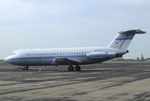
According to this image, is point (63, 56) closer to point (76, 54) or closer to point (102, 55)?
point (76, 54)

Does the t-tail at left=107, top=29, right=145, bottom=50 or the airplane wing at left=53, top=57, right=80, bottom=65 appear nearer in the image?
the t-tail at left=107, top=29, right=145, bottom=50

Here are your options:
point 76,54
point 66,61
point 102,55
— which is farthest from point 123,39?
point 66,61

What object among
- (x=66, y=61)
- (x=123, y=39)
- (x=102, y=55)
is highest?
(x=123, y=39)

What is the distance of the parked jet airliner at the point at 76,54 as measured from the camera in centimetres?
5062

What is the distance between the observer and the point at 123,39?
52.3 m

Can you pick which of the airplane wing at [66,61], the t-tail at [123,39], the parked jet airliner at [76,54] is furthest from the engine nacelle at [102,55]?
the airplane wing at [66,61]

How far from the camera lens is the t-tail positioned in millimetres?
51688

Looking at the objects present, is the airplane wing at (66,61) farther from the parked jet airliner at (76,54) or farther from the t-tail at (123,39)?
the t-tail at (123,39)

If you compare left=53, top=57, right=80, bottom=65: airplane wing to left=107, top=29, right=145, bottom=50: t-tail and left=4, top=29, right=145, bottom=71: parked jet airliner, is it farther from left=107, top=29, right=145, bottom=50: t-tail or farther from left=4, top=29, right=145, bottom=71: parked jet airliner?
left=107, top=29, right=145, bottom=50: t-tail

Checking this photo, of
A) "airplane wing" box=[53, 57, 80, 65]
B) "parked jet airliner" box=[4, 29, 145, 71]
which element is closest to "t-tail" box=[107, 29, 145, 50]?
"parked jet airliner" box=[4, 29, 145, 71]

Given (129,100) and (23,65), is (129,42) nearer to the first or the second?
(23,65)

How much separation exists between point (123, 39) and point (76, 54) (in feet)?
21.0


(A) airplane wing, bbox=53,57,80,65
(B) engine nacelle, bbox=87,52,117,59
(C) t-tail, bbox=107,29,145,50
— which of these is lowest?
(A) airplane wing, bbox=53,57,80,65

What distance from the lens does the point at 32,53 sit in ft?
182
